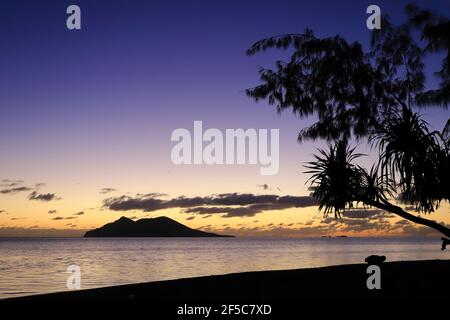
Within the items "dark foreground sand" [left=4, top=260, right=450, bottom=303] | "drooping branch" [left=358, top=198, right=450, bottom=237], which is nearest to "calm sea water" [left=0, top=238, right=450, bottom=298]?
"dark foreground sand" [left=4, top=260, right=450, bottom=303]

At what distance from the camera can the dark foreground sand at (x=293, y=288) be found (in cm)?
1415

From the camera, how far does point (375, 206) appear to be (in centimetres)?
1539

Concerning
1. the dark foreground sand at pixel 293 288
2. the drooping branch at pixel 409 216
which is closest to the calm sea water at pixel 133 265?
the dark foreground sand at pixel 293 288

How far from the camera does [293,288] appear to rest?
16234mm

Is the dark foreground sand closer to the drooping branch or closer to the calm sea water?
the drooping branch

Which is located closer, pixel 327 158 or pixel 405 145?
pixel 405 145

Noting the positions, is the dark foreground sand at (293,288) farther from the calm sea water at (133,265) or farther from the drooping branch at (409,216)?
the calm sea water at (133,265)

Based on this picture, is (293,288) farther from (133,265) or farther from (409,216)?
(133,265)

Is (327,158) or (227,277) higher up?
(327,158)

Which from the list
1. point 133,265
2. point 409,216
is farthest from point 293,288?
point 133,265

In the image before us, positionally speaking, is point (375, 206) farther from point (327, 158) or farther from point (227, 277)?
point (227, 277)
